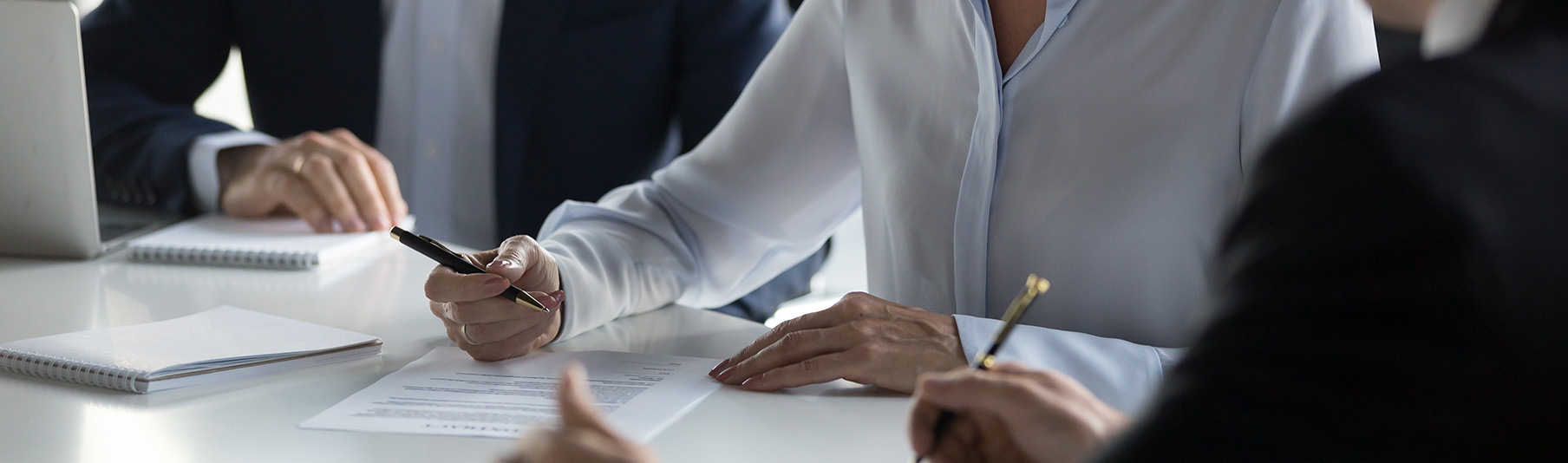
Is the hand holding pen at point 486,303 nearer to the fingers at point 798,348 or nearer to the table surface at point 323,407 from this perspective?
the table surface at point 323,407

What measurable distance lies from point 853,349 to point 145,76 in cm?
209

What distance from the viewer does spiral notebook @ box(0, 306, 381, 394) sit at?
1051 mm

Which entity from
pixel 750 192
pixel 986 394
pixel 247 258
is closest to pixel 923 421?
pixel 986 394

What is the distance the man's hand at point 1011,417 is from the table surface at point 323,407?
17 centimetres

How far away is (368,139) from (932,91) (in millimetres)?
1580

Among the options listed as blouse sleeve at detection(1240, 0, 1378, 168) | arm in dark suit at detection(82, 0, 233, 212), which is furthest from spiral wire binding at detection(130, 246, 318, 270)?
blouse sleeve at detection(1240, 0, 1378, 168)

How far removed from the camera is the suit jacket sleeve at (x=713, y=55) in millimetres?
2291

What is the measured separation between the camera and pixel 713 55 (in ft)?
7.55

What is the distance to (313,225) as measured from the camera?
1847 mm

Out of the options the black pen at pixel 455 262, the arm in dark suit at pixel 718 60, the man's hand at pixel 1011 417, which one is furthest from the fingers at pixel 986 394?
the arm in dark suit at pixel 718 60

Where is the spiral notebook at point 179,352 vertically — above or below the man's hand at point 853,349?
above

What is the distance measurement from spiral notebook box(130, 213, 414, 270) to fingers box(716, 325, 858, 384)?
89 cm

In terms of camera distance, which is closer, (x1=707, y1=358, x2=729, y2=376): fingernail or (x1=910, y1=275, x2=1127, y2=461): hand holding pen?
(x1=910, y1=275, x2=1127, y2=461): hand holding pen

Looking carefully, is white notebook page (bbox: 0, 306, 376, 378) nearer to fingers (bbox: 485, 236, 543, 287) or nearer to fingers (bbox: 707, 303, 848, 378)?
fingers (bbox: 485, 236, 543, 287)
